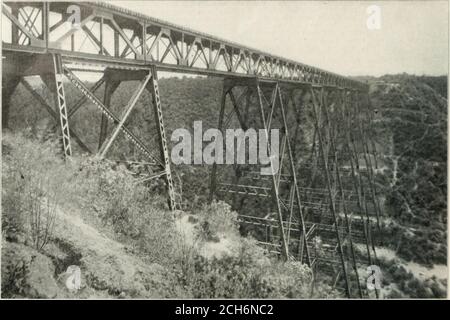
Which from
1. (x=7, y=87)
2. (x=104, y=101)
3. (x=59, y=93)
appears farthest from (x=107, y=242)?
(x=104, y=101)

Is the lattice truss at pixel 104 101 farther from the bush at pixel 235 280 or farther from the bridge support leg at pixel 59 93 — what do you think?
the bush at pixel 235 280

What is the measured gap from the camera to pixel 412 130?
86.2 feet

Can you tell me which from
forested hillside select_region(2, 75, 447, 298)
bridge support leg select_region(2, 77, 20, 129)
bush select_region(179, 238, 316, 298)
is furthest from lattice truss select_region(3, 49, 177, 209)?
bush select_region(179, 238, 316, 298)

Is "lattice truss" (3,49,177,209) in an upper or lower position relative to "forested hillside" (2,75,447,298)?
upper

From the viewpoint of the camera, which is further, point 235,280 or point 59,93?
point 59,93

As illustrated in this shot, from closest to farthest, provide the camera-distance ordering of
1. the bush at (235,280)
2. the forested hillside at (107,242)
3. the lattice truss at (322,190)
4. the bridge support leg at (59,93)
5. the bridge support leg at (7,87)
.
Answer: the forested hillside at (107,242)
the bush at (235,280)
the bridge support leg at (59,93)
the bridge support leg at (7,87)
the lattice truss at (322,190)

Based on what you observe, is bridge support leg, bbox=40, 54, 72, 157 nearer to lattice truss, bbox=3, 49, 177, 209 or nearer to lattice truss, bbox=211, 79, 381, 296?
lattice truss, bbox=3, 49, 177, 209

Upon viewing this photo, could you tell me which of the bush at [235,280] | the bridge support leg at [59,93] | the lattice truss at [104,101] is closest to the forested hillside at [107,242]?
the bush at [235,280]

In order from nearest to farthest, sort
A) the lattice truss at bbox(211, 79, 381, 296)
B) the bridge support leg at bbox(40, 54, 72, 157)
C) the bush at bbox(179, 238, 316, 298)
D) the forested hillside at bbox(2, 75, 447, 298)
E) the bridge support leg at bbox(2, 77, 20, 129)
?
the forested hillside at bbox(2, 75, 447, 298) → the bush at bbox(179, 238, 316, 298) → the bridge support leg at bbox(40, 54, 72, 157) → the bridge support leg at bbox(2, 77, 20, 129) → the lattice truss at bbox(211, 79, 381, 296)

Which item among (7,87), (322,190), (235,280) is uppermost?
(7,87)

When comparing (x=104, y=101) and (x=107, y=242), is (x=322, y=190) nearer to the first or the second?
(x=104, y=101)

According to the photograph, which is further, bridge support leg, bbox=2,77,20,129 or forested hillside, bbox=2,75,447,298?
bridge support leg, bbox=2,77,20,129
